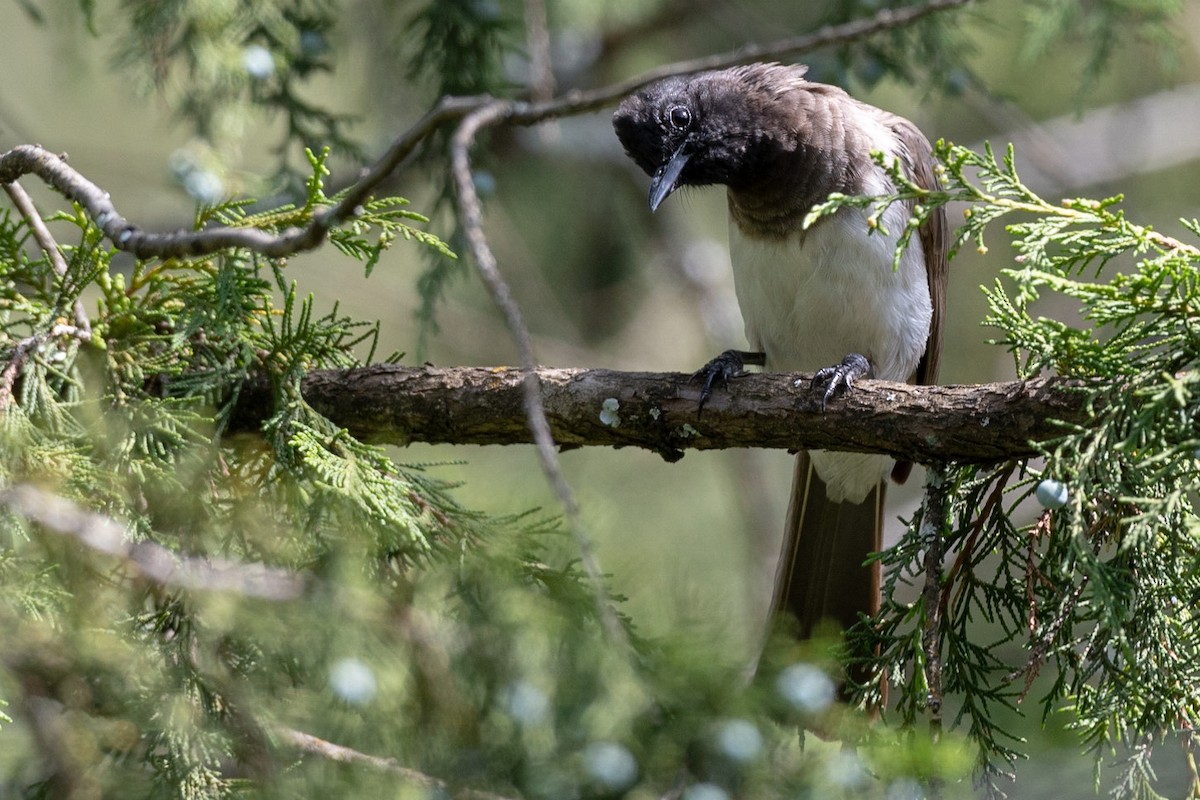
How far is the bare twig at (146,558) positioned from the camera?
2.27 m

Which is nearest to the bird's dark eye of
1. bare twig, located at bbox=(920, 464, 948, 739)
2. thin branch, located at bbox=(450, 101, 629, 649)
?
bare twig, located at bbox=(920, 464, 948, 739)

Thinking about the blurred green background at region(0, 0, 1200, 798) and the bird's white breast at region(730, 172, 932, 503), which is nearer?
the bird's white breast at region(730, 172, 932, 503)

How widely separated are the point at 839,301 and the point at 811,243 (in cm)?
20

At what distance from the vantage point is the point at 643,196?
240 inches

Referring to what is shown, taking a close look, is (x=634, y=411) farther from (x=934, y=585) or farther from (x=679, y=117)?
(x=679, y=117)

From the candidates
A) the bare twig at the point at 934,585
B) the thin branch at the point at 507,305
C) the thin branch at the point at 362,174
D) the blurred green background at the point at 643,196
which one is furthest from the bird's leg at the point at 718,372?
the blurred green background at the point at 643,196

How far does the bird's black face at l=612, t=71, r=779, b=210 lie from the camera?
3.44 m

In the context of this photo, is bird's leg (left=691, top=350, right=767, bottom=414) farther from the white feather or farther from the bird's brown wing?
the bird's brown wing

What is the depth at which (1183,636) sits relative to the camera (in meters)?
2.39

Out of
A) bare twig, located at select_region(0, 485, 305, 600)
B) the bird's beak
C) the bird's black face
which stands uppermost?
the bird's black face

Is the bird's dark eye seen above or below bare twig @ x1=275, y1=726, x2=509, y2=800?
above

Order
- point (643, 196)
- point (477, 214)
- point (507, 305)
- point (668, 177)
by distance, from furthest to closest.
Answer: point (643, 196), point (668, 177), point (477, 214), point (507, 305)

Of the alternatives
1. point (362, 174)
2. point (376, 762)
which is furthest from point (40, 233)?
point (376, 762)

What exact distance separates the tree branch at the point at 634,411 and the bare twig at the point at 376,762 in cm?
78
